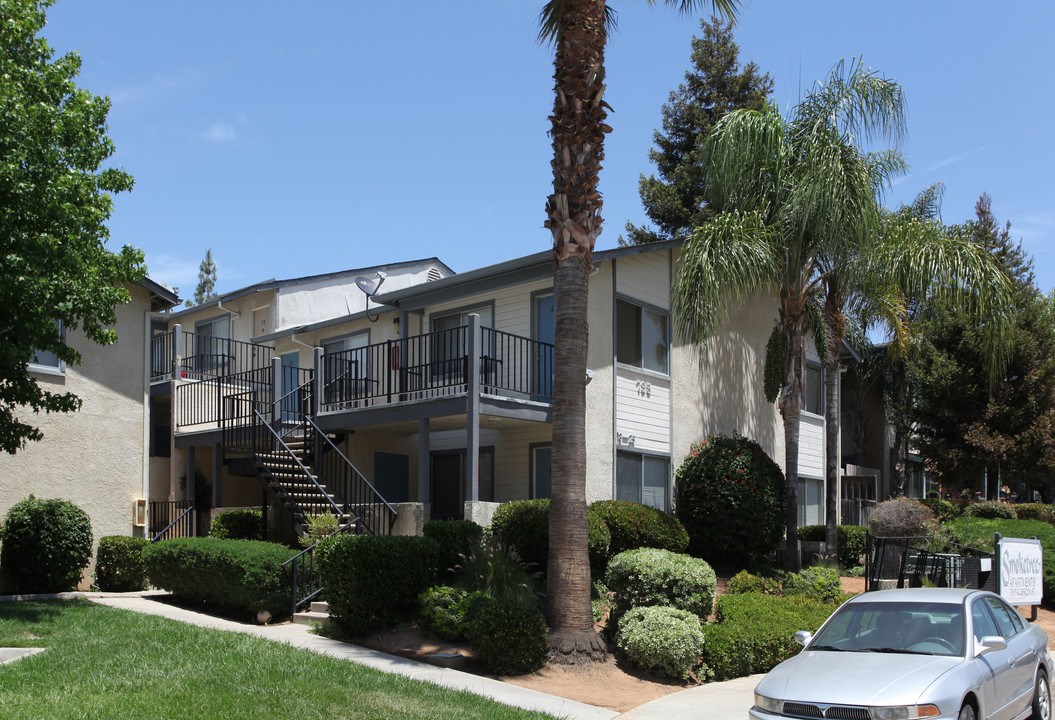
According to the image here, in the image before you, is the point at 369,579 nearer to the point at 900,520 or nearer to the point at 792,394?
the point at 792,394

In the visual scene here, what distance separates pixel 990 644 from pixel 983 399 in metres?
21.8

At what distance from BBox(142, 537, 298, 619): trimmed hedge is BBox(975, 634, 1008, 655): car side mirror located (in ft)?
29.5

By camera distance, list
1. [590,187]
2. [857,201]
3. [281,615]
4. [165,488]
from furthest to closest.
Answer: [165,488], [857,201], [281,615], [590,187]

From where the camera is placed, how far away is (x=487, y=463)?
1953 centimetres

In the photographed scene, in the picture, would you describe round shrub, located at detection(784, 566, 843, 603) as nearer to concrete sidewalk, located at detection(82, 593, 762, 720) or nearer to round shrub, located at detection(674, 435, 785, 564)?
round shrub, located at detection(674, 435, 785, 564)

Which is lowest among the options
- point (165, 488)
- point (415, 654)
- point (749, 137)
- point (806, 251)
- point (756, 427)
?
point (415, 654)

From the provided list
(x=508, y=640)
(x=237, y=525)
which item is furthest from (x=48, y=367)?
(x=508, y=640)

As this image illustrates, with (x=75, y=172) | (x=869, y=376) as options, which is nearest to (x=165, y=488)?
(x=75, y=172)

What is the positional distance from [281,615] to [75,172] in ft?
21.5

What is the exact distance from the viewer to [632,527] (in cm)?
1575

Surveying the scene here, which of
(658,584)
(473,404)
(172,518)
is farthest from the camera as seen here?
(172,518)

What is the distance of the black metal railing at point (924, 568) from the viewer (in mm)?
14695

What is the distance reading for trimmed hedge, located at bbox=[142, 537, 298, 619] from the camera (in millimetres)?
13070

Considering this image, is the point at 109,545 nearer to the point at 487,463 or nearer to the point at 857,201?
the point at 487,463
